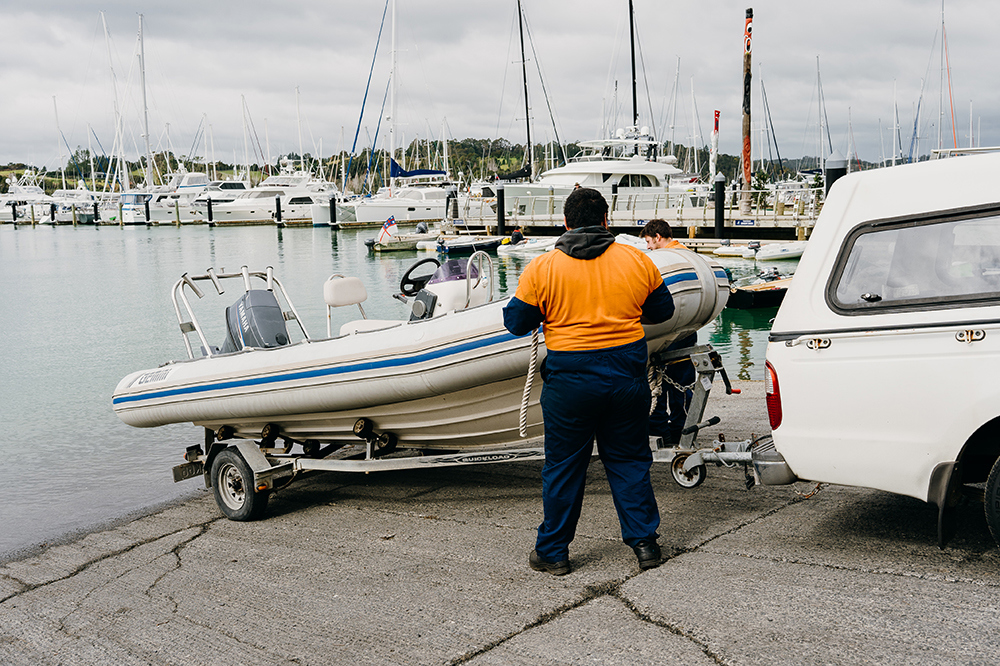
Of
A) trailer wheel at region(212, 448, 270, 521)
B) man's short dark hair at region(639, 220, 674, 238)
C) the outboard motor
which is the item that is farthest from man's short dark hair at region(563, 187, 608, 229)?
the outboard motor

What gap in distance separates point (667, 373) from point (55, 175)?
160871 mm

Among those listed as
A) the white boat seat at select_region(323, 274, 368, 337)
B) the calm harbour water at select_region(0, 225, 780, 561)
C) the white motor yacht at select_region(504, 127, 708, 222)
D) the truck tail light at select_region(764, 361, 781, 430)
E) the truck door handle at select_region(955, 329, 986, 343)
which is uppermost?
the white motor yacht at select_region(504, 127, 708, 222)

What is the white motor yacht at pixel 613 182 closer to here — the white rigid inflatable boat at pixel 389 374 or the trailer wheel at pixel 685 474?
the white rigid inflatable boat at pixel 389 374

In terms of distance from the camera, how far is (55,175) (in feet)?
477

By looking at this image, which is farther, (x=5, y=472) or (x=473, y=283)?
(x=5, y=472)

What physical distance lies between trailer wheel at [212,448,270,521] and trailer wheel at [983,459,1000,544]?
431 cm

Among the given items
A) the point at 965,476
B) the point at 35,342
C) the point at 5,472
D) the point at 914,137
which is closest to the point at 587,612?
the point at 965,476

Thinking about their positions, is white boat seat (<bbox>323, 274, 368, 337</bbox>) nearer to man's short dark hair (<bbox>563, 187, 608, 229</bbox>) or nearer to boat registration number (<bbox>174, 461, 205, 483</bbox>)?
boat registration number (<bbox>174, 461, 205, 483</bbox>)

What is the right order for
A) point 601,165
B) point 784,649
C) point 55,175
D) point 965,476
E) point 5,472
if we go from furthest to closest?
point 55,175 → point 601,165 → point 5,472 → point 965,476 → point 784,649

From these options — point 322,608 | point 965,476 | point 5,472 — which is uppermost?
point 965,476

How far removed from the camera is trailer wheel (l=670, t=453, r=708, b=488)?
5312 millimetres

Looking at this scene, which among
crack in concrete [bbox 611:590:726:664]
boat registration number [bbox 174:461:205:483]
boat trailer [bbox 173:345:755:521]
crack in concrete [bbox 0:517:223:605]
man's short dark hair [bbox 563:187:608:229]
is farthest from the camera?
boat registration number [bbox 174:461:205:483]

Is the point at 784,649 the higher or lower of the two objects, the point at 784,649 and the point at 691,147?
the lower

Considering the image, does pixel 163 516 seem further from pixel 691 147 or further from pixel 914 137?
pixel 691 147
